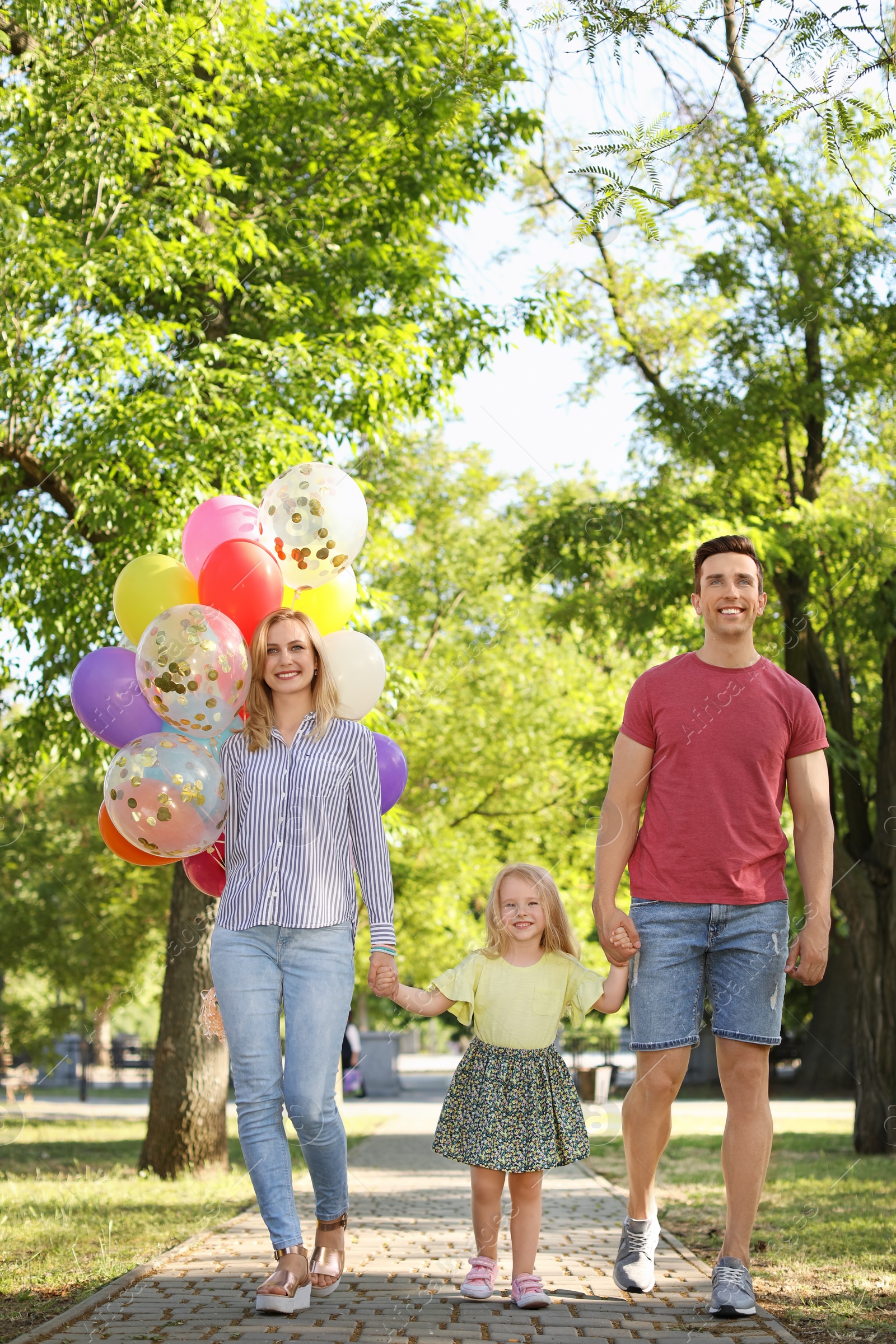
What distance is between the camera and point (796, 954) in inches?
159

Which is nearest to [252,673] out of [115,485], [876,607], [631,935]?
[631,935]

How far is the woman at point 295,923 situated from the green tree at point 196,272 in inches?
171

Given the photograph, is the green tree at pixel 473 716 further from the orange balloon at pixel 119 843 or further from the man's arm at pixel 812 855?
the man's arm at pixel 812 855

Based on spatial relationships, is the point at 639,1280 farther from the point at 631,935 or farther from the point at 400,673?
the point at 400,673

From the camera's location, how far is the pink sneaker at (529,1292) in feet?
13.1

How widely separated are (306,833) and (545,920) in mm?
893

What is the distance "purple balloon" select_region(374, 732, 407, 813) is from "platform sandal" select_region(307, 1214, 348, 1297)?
4.81 feet

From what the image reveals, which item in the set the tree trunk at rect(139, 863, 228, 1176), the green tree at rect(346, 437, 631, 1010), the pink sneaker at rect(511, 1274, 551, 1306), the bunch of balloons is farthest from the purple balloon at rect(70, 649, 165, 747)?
the green tree at rect(346, 437, 631, 1010)

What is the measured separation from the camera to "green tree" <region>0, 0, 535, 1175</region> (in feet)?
27.6

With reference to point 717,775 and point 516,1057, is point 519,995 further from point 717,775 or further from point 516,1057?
point 717,775

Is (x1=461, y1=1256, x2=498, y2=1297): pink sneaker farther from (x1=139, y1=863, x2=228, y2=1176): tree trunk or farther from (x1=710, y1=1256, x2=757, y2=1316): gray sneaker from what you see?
(x1=139, y1=863, x2=228, y2=1176): tree trunk

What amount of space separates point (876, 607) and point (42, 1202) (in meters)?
7.62

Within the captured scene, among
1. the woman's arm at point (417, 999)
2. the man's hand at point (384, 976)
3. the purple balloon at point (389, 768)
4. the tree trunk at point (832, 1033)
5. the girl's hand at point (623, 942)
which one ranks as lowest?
the tree trunk at point (832, 1033)

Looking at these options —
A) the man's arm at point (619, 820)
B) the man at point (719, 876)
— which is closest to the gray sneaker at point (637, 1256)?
the man at point (719, 876)
